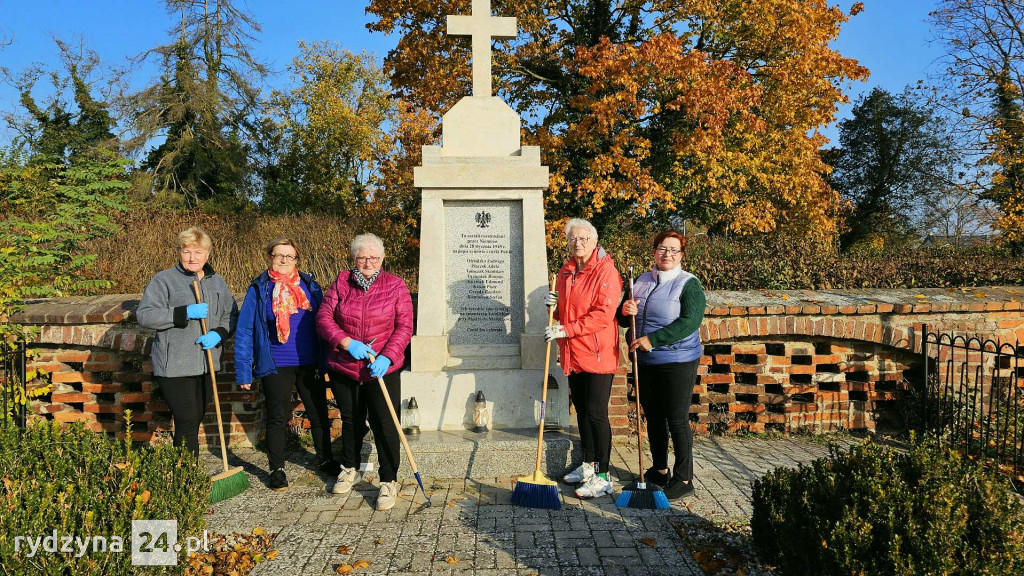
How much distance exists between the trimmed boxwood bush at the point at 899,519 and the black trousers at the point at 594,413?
1.41 meters

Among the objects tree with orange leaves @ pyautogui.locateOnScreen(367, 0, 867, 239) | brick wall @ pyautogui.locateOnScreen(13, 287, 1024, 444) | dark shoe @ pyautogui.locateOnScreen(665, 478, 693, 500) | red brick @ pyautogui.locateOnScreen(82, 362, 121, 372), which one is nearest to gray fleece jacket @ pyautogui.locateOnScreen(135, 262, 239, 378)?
brick wall @ pyautogui.locateOnScreen(13, 287, 1024, 444)

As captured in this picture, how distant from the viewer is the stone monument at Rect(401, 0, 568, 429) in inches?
186

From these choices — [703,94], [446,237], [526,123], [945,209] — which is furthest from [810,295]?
[945,209]

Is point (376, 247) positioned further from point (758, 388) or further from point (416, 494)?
point (758, 388)

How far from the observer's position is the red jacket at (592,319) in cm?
402

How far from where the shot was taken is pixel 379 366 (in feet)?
12.7

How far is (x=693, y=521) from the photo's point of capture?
362 cm

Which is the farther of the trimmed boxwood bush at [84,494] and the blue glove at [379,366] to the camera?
the blue glove at [379,366]

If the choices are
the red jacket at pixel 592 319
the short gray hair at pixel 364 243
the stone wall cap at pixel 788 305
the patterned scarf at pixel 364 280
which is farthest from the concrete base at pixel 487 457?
the stone wall cap at pixel 788 305

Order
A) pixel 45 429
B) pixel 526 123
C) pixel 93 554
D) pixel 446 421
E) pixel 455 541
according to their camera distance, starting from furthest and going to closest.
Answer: pixel 526 123 → pixel 446 421 → pixel 455 541 → pixel 45 429 → pixel 93 554

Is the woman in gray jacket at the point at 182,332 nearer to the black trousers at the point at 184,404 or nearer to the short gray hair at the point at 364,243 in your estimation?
the black trousers at the point at 184,404

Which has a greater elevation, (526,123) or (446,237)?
(526,123)

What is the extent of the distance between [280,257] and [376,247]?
2.32 feet

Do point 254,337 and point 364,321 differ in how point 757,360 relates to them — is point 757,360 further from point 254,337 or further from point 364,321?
point 254,337
